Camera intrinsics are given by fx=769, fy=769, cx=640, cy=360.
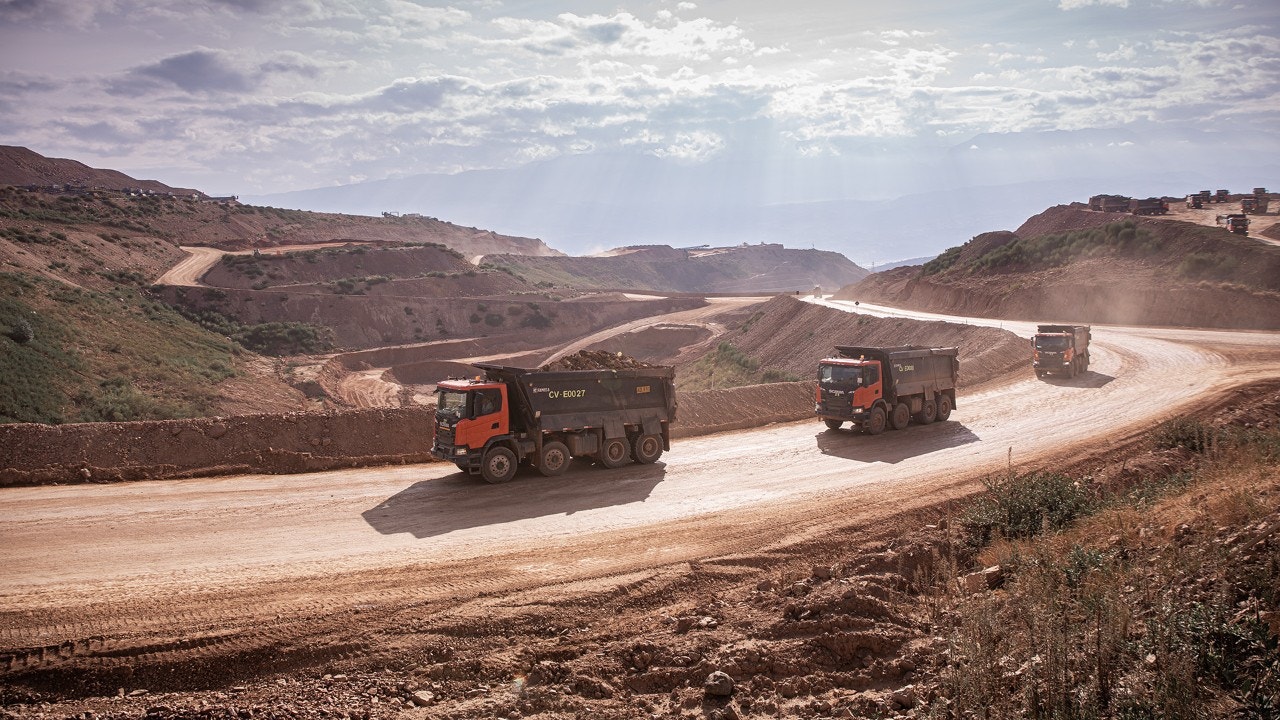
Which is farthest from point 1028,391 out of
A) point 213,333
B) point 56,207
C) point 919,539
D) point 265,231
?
point 265,231

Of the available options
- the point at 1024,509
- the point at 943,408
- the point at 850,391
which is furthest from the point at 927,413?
the point at 1024,509

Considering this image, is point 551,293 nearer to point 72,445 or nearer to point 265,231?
point 265,231

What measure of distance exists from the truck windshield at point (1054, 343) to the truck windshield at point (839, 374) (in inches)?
516

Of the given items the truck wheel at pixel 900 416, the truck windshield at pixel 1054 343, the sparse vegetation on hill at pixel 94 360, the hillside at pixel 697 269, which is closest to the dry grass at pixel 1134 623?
the truck wheel at pixel 900 416

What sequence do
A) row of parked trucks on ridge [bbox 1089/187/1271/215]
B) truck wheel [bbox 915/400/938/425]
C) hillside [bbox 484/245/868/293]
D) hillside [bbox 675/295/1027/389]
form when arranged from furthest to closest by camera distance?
1. hillside [bbox 484/245/868/293]
2. row of parked trucks on ridge [bbox 1089/187/1271/215]
3. hillside [bbox 675/295/1027/389]
4. truck wheel [bbox 915/400/938/425]

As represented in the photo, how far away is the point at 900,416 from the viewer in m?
24.3

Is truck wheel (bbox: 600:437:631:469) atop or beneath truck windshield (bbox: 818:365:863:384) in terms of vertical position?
beneath

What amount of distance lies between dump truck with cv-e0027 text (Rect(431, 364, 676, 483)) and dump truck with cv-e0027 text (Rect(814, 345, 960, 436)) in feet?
→ 19.9

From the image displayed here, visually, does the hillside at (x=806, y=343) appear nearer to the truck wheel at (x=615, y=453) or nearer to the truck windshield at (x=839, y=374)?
the truck windshield at (x=839, y=374)

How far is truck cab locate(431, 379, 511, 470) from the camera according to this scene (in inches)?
710

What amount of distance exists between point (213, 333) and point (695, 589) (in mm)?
56482

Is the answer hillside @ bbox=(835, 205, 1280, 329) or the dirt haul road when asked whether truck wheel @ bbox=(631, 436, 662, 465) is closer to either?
the dirt haul road

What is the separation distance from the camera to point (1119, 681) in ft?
24.0

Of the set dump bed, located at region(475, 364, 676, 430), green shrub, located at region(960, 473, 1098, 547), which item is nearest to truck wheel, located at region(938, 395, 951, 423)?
dump bed, located at region(475, 364, 676, 430)
